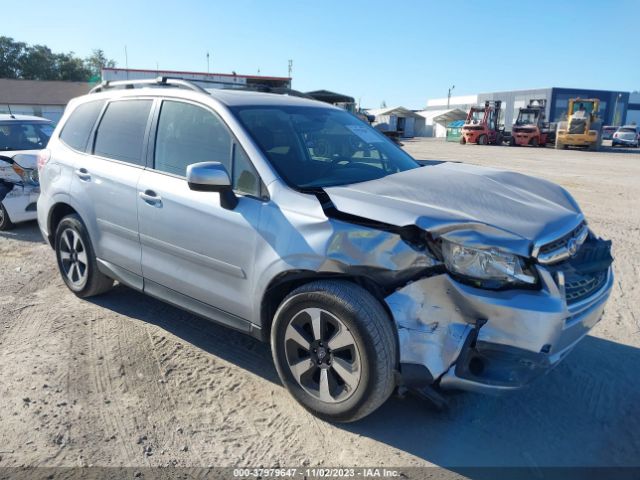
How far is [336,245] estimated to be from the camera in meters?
2.79

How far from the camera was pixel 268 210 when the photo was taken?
3.06m

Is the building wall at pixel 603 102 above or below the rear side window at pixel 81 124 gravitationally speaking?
above

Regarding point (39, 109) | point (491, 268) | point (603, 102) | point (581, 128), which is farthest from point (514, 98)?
point (491, 268)

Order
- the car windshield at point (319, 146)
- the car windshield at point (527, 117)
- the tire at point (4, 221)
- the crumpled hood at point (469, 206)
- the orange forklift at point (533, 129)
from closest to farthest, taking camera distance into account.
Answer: the crumpled hood at point (469, 206) < the car windshield at point (319, 146) < the tire at point (4, 221) < the orange forklift at point (533, 129) < the car windshield at point (527, 117)

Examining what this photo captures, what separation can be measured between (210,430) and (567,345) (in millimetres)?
2052

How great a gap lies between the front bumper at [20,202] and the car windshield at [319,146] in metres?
5.26

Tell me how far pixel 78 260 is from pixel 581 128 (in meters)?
34.2

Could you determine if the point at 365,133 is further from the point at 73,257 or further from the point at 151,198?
the point at 73,257

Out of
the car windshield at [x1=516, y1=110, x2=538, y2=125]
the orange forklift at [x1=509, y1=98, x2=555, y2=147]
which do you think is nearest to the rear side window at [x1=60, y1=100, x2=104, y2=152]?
the orange forklift at [x1=509, y1=98, x2=555, y2=147]

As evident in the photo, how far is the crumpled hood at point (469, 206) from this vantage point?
Answer: 102 inches

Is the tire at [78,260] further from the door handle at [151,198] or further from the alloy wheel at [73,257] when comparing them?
the door handle at [151,198]

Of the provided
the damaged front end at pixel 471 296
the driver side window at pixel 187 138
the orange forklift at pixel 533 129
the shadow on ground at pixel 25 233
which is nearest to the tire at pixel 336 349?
the damaged front end at pixel 471 296

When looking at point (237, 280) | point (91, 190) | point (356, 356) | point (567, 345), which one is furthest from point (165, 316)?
point (567, 345)

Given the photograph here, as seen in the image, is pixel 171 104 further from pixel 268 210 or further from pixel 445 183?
pixel 445 183
